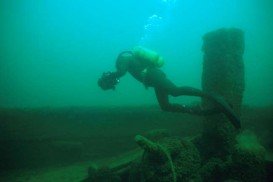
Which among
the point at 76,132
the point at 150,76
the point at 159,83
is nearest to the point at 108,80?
the point at 150,76

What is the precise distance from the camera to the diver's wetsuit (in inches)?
201

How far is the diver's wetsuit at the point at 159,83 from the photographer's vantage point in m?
5.09

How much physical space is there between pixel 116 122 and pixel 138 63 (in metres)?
2.34

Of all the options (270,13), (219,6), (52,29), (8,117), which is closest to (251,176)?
(8,117)

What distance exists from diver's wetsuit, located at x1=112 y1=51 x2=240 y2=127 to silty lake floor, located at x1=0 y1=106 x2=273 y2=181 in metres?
2.00

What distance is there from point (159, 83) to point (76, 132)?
299cm

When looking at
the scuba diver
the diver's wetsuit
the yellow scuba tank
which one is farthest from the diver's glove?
the yellow scuba tank

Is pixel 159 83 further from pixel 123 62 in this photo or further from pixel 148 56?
pixel 123 62

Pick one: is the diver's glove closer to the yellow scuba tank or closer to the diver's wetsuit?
the diver's wetsuit

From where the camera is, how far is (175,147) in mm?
4371

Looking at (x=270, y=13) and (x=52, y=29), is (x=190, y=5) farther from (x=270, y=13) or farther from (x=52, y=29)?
(x=52, y=29)

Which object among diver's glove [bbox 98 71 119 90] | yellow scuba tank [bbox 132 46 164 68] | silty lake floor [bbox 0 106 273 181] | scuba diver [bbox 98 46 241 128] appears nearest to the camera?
scuba diver [bbox 98 46 241 128]

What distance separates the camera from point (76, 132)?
7.22 meters

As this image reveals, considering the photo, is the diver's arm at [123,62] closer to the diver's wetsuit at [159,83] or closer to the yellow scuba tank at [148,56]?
the diver's wetsuit at [159,83]
